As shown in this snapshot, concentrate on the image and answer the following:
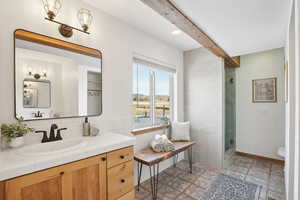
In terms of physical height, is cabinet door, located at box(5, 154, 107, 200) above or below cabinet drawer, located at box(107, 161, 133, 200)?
above

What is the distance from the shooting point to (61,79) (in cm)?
160

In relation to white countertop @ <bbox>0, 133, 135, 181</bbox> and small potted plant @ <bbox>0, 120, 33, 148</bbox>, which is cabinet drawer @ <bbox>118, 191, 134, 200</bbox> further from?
small potted plant @ <bbox>0, 120, 33, 148</bbox>

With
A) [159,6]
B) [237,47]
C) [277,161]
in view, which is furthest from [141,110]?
[277,161]

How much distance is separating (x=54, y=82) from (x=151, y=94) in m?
1.67

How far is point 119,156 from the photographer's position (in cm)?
150

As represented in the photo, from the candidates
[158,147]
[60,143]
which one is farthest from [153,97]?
[60,143]

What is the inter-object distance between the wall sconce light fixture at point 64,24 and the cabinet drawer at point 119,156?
1.35m

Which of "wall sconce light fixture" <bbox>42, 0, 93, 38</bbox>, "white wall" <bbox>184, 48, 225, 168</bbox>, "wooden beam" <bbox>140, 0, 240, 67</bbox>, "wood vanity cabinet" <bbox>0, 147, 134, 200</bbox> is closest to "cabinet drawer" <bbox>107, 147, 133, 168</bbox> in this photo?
"wood vanity cabinet" <bbox>0, 147, 134, 200</bbox>

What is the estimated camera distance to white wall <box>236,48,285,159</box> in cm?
316

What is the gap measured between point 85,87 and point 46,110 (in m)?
0.47

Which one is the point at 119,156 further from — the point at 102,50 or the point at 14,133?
the point at 102,50

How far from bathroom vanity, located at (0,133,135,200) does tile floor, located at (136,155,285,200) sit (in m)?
0.83

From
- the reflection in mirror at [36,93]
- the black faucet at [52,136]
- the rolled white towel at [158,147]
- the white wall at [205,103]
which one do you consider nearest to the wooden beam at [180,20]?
the white wall at [205,103]

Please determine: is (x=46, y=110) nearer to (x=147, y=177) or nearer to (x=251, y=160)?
(x=147, y=177)
